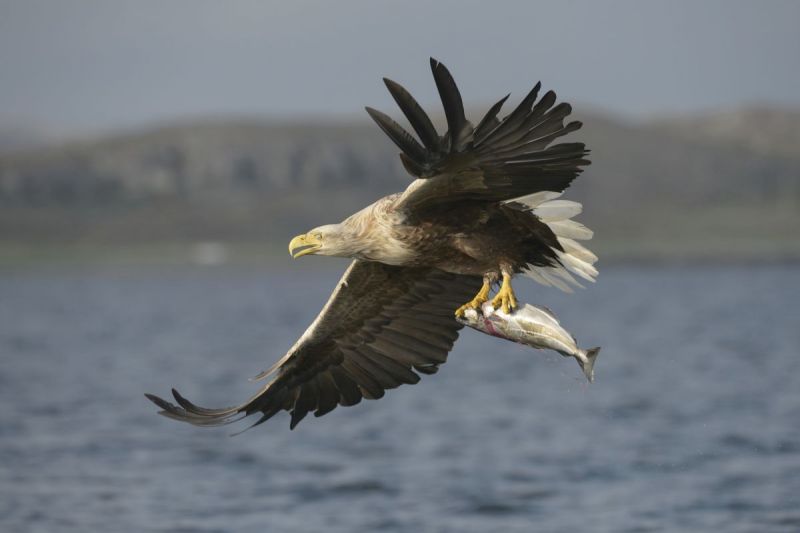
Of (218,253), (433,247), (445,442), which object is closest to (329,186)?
Answer: (218,253)

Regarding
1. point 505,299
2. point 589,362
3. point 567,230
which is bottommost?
point 589,362

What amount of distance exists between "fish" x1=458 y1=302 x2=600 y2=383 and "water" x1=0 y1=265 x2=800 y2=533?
1.57 ft

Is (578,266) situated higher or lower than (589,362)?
higher

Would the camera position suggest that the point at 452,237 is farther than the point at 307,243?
No

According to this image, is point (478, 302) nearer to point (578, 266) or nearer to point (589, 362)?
point (578, 266)

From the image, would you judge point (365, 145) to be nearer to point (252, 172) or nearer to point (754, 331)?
point (252, 172)

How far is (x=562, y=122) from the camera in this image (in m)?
Answer: 6.62

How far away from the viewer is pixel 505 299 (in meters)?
7.02

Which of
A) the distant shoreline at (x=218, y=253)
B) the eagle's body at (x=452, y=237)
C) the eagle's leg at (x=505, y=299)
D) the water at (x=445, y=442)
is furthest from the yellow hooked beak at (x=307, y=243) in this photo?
the distant shoreline at (x=218, y=253)

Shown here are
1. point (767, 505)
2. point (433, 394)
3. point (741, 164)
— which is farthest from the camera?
point (741, 164)

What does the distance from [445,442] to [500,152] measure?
10.9 m

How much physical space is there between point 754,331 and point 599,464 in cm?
1658

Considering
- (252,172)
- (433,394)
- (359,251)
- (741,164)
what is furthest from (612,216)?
(359,251)

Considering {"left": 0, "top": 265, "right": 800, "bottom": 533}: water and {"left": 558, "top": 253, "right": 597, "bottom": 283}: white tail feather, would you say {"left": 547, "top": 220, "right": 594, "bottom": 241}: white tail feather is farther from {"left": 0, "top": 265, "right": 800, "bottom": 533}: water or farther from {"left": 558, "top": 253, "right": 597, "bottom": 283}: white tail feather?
{"left": 0, "top": 265, "right": 800, "bottom": 533}: water
